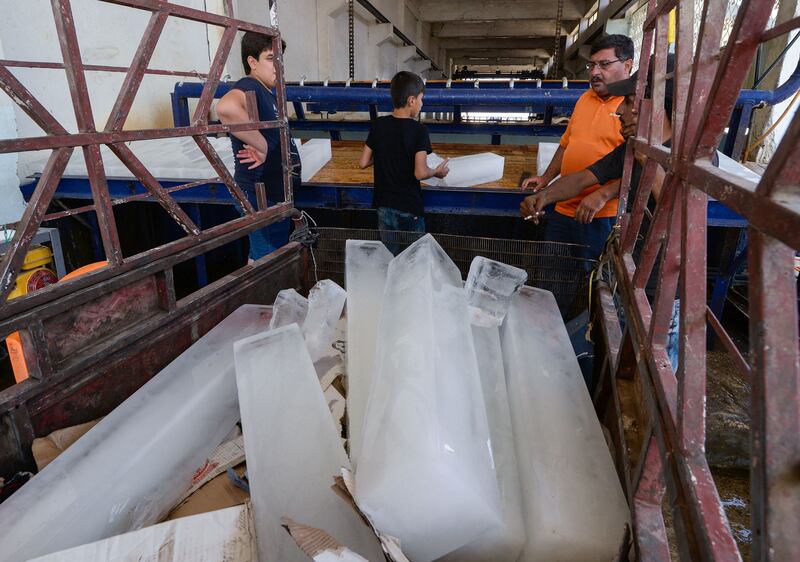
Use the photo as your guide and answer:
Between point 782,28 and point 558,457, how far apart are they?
0.97 m

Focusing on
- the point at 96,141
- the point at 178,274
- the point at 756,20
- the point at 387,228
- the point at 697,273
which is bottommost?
the point at 178,274

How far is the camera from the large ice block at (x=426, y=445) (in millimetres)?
905

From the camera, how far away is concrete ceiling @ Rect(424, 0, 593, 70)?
10.8 m

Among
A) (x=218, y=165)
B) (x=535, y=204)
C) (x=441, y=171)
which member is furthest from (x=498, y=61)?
(x=218, y=165)

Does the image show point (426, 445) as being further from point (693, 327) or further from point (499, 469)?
point (693, 327)

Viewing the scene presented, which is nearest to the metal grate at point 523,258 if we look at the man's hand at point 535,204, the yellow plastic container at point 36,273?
the man's hand at point 535,204

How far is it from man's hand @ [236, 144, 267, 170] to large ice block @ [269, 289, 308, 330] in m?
0.80

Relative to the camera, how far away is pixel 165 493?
1261mm

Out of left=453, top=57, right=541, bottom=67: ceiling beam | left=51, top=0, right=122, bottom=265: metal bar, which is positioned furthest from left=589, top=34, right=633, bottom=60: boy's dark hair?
left=453, top=57, right=541, bottom=67: ceiling beam

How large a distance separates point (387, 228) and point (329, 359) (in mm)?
1208

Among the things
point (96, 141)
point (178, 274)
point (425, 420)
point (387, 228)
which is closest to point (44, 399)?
point (96, 141)

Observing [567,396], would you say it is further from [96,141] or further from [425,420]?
[96,141]

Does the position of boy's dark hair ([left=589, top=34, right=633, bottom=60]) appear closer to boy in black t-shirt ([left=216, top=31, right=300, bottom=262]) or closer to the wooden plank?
the wooden plank

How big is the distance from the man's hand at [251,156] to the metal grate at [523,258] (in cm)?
47
